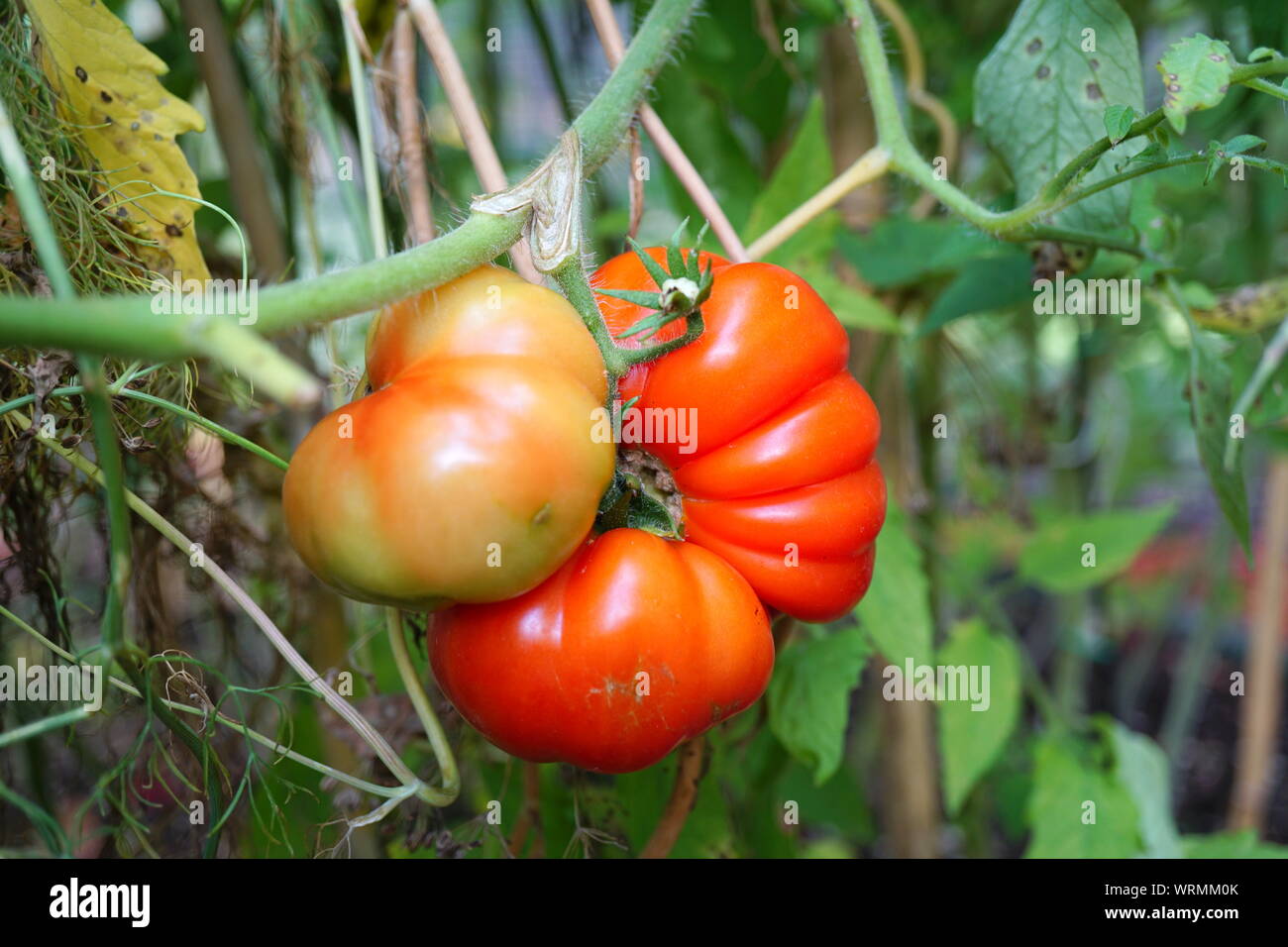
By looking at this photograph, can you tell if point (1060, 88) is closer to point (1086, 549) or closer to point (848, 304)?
point (848, 304)

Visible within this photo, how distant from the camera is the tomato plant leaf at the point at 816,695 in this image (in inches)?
30.3

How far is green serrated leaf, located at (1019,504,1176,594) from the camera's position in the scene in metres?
1.20

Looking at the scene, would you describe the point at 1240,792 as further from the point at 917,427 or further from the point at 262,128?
the point at 262,128

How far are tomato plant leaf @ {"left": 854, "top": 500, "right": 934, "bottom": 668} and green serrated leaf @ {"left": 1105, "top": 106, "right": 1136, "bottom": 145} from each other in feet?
1.23

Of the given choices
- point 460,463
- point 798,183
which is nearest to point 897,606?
point 798,183

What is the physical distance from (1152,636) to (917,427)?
0.78 metres

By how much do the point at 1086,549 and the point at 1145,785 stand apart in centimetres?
28

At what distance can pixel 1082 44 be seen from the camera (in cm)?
68

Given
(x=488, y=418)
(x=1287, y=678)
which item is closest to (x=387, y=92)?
(x=488, y=418)

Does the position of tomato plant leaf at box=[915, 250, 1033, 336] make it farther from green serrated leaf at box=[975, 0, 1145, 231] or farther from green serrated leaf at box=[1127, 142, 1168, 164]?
green serrated leaf at box=[1127, 142, 1168, 164]

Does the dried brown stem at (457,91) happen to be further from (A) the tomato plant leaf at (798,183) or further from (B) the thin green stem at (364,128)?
(A) the tomato plant leaf at (798,183)

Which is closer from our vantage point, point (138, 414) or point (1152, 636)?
point (138, 414)

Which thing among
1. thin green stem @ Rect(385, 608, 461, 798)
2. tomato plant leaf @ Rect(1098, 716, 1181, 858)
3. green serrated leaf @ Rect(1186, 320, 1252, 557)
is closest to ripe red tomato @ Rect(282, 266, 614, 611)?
thin green stem @ Rect(385, 608, 461, 798)

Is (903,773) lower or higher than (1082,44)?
lower
